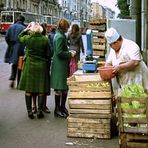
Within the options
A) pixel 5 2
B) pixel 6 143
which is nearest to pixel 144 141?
pixel 6 143

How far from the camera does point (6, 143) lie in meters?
6.90

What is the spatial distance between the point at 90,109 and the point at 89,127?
0.27 metres

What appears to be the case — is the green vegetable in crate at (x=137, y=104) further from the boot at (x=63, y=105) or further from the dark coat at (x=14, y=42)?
the dark coat at (x=14, y=42)

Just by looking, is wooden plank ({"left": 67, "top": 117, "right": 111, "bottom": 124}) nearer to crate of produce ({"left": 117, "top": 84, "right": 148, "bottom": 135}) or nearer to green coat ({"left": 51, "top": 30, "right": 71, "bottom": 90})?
crate of produce ({"left": 117, "top": 84, "right": 148, "bottom": 135})

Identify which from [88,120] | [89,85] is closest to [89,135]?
[88,120]

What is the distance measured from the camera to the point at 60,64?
27.8 feet

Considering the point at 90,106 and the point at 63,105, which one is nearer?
the point at 90,106

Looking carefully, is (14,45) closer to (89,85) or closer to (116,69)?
(89,85)

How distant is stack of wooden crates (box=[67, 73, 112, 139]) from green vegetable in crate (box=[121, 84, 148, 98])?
2.91ft

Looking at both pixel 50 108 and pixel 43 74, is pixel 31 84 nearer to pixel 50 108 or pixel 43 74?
pixel 43 74

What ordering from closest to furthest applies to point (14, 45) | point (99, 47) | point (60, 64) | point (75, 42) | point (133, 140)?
point (133, 140)
point (60, 64)
point (75, 42)
point (14, 45)
point (99, 47)

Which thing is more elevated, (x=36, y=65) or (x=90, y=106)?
Result: (x=36, y=65)

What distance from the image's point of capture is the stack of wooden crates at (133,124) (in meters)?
5.91

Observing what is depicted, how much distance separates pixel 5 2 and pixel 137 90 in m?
66.1
